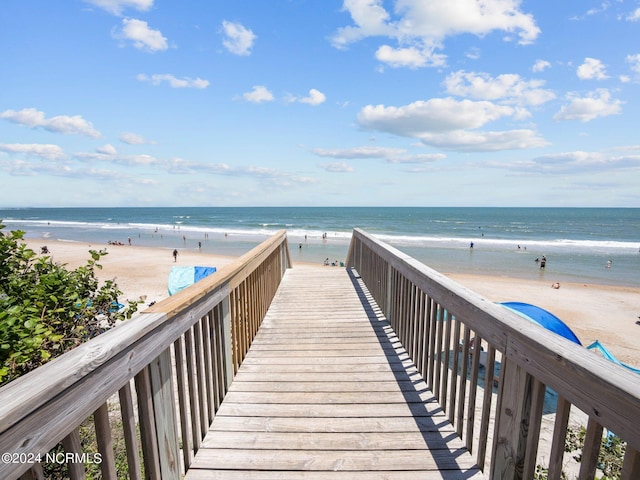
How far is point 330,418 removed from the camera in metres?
2.45

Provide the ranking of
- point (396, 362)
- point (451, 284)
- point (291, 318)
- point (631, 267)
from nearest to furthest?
point (451, 284), point (396, 362), point (291, 318), point (631, 267)

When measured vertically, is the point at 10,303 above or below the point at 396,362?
above

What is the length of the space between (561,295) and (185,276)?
51.2ft

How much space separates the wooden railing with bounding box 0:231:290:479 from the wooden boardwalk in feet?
0.69

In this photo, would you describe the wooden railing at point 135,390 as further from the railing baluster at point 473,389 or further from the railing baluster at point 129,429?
the railing baluster at point 473,389

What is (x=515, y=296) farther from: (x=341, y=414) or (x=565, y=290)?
(x=341, y=414)

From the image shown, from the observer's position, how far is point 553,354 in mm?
1297

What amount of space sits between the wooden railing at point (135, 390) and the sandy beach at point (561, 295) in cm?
685

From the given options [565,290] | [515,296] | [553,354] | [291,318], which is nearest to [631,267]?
[565,290]

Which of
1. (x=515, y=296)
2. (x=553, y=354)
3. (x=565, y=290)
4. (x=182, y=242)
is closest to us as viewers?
(x=553, y=354)

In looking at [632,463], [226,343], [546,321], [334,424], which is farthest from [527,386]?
[546,321]

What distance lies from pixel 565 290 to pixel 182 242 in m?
31.4

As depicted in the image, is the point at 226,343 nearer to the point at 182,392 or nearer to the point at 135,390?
the point at 182,392

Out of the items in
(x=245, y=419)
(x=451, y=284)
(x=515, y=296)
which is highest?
(x=451, y=284)
